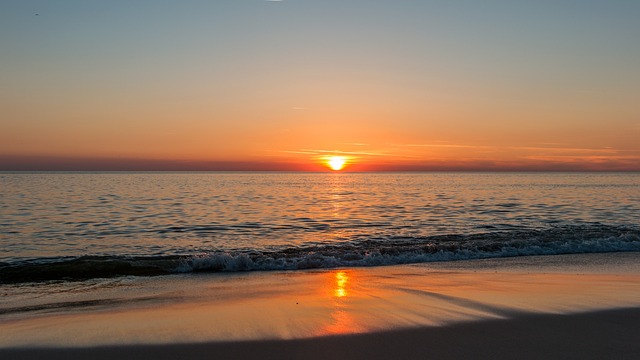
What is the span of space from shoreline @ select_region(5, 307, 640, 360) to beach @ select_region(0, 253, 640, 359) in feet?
0.05

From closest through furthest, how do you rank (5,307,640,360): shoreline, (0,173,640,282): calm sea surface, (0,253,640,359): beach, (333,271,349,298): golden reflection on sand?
(5,307,640,360): shoreline < (0,253,640,359): beach < (333,271,349,298): golden reflection on sand < (0,173,640,282): calm sea surface

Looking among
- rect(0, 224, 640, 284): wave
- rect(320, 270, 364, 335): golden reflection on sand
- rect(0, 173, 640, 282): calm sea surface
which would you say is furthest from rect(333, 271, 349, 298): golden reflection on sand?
rect(0, 173, 640, 282): calm sea surface

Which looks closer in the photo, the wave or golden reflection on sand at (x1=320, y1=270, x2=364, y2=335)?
golden reflection on sand at (x1=320, y1=270, x2=364, y2=335)

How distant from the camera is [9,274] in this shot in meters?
14.0

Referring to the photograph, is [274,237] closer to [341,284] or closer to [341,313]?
[341,284]

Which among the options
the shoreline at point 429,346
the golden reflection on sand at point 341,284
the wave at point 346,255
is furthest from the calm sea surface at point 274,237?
the shoreline at point 429,346

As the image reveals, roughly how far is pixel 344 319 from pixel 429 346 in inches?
69.1

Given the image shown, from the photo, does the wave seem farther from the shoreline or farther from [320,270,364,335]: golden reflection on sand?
the shoreline

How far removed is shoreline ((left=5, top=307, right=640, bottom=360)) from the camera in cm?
616

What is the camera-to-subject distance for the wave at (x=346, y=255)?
1454cm

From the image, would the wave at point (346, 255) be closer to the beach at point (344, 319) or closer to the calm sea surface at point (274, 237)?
the calm sea surface at point (274, 237)

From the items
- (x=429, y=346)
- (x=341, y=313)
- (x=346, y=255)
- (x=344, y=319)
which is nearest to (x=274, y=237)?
(x=346, y=255)

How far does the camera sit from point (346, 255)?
54.8ft

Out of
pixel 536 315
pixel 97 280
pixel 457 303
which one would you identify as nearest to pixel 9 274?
pixel 97 280
